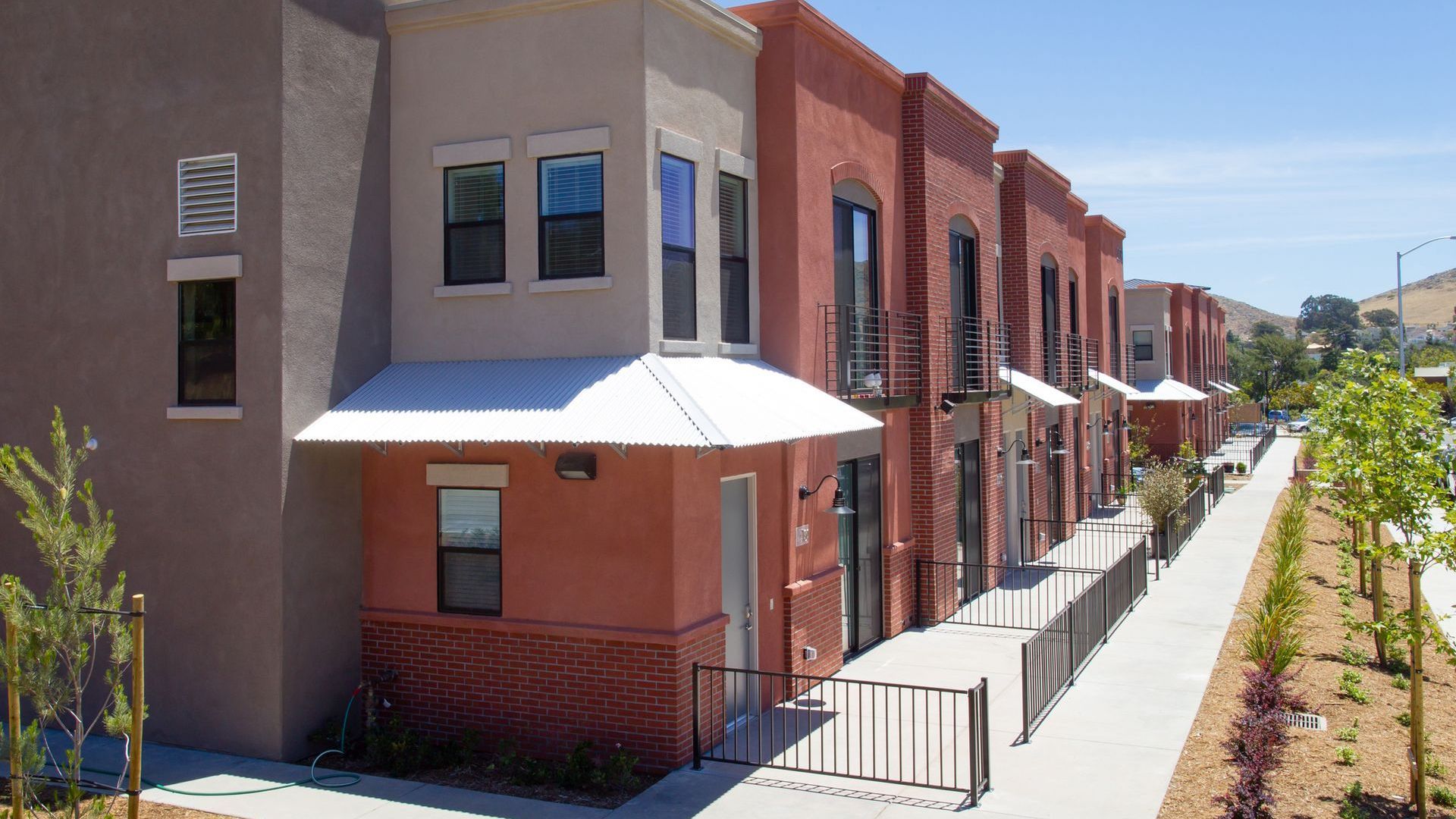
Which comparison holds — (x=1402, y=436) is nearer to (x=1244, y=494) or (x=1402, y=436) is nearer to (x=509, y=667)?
(x=509, y=667)

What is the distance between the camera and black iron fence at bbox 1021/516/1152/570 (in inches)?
916

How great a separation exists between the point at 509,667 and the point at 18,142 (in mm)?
7513

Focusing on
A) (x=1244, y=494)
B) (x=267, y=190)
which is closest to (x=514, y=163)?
(x=267, y=190)

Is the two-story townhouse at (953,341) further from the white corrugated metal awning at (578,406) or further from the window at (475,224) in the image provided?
the window at (475,224)

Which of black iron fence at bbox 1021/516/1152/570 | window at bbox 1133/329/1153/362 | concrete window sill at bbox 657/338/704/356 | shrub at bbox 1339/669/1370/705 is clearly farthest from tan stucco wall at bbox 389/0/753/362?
window at bbox 1133/329/1153/362

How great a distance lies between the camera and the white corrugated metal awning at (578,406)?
10.1 m

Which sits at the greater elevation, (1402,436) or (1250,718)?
(1402,436)

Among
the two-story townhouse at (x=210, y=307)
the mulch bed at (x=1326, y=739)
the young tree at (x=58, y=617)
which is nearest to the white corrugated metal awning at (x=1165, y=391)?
the mulch bed at (x=1326, y=739)

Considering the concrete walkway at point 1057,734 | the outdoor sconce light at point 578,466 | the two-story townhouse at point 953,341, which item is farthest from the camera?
the two-story townhouse at point 953,341

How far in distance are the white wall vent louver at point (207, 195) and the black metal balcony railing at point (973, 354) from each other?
428 inches

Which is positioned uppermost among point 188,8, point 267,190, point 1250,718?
point 188,8

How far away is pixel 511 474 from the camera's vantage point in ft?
38.0

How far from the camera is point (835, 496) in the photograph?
14328mm

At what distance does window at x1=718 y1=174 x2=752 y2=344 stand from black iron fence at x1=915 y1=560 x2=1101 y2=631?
19.5 ft
